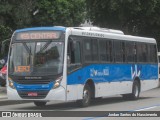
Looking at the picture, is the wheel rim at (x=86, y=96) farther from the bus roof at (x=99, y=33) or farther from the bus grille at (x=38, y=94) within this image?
the bus roof at (x=99, y=33)

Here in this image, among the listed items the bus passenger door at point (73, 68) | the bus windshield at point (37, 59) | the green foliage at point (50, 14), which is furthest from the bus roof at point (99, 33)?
the green foliage at point (50, 14)

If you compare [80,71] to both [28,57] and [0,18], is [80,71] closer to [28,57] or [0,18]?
[28,57]

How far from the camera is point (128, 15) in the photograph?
1474 inches

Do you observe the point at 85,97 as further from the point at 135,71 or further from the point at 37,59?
the point at 135,71

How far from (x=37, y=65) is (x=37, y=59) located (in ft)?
0.72

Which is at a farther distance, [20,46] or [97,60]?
[97,60]

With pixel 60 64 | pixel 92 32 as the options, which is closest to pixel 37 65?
pixel 60 64

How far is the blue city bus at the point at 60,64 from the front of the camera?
18.7 m

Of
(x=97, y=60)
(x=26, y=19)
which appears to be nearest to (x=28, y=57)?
(x=97, y=60)

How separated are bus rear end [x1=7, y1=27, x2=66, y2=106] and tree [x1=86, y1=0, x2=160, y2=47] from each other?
17244 millimetres

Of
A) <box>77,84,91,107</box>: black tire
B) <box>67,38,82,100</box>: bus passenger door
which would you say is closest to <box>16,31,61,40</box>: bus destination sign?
<box>67,38,82,100</box>: bus passenger door

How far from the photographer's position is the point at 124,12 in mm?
37031

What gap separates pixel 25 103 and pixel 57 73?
459 centimetres

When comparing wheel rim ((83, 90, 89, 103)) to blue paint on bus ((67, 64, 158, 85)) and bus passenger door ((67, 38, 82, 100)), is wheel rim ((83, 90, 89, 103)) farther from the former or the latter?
bus passenger door ((67, 38, 82, 100))
